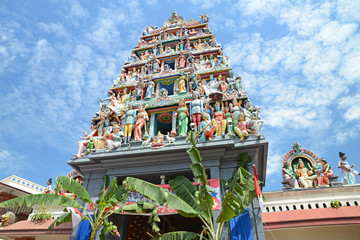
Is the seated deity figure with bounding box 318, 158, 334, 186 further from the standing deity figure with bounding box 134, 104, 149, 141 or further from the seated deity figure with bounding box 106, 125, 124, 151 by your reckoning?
the seated deity figure with bounding box 106, 125, 124, 151

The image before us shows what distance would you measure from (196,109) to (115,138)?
15.0ft

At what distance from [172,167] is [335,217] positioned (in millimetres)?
6688

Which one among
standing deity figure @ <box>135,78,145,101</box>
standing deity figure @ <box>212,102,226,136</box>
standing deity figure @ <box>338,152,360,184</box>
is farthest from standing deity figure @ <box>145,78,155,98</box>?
standing deity figure @ <box>338,152,360,184</box>

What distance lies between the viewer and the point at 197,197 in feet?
27.6

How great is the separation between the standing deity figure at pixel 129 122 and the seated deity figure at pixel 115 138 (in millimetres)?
371

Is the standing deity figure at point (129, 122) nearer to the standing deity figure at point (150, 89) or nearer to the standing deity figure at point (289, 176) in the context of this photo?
the standing deity figure at point (150, 89)

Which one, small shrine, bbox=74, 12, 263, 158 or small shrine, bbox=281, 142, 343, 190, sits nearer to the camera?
small shrine, bbox=281, 142, 343, 190

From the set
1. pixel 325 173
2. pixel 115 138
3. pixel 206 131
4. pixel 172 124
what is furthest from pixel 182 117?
pixel 325 173

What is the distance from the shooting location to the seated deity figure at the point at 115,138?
12430 mm

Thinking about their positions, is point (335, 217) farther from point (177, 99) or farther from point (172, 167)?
point (177, 99)

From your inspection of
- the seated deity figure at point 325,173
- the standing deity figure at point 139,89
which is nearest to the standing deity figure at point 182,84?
the standing deity figure at point 139,89

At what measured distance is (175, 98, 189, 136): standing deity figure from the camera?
508 inches

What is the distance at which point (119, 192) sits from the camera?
31.8 feet

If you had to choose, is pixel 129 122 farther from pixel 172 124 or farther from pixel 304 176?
pixel 304 176
